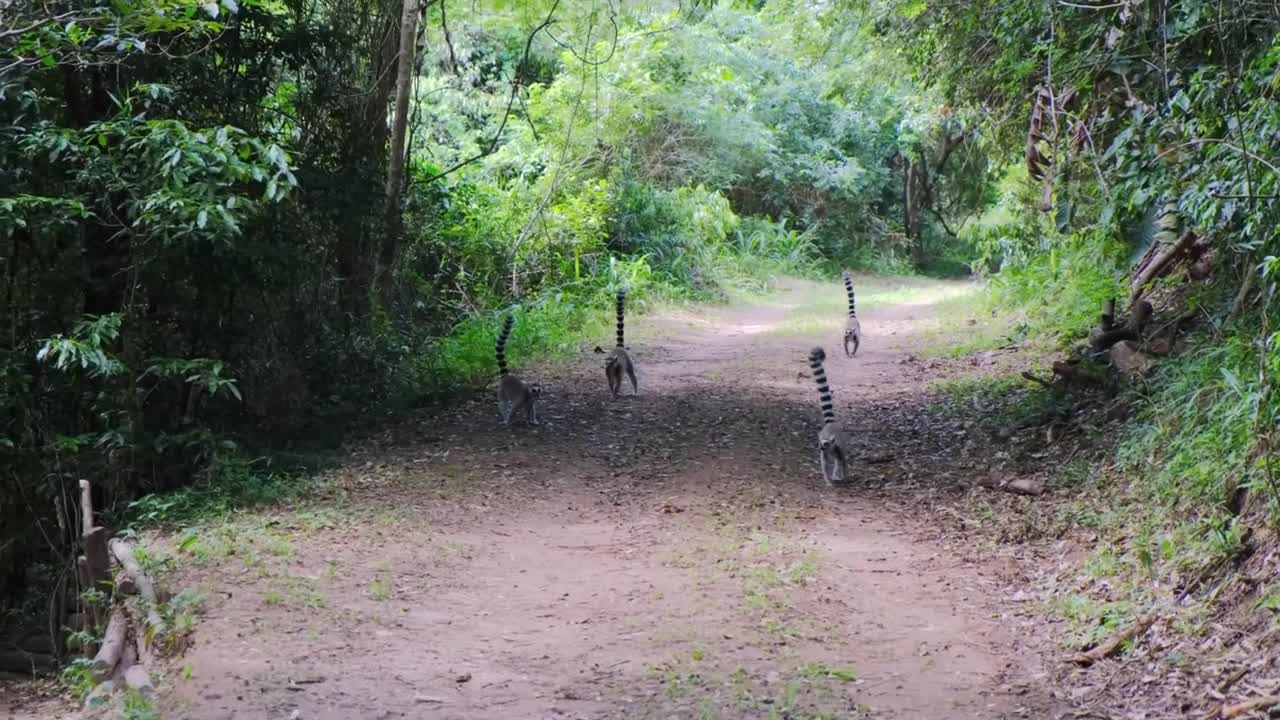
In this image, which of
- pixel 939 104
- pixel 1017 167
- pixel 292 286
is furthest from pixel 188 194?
pixel 1017 167

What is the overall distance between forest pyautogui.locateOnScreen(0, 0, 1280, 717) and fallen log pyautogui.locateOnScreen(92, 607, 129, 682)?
1917 mm

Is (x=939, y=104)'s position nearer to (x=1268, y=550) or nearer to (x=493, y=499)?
(x=493, y=499)

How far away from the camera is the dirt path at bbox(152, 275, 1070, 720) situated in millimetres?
5293

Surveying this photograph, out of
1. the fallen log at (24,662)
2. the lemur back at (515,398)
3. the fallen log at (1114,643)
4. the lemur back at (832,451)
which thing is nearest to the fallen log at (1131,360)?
the lemur back at (832,451)

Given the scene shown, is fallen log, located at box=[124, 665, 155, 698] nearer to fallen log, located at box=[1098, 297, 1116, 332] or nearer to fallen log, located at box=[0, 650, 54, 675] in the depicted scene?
fallen log, located at box=[0, 650, 54, 675]

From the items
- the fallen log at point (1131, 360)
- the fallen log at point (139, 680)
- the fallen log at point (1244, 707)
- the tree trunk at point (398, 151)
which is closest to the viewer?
the fallen log at point (1244, 707)

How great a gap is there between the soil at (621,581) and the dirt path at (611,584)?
0.02 metres

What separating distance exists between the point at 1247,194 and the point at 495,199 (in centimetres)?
1381

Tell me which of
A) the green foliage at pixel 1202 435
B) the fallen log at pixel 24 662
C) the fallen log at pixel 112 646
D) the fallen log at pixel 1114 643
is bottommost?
the fallen log at pixel 24 662

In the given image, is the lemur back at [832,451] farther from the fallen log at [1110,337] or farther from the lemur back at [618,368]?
the lemur back at [618,368]

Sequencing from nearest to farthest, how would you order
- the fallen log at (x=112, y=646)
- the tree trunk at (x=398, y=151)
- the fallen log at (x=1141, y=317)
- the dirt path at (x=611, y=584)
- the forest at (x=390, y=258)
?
the dirt path at (x=611, y=584) < the fallen log at (x=112, y=646) < the forest at (x=390, y=258) < the fallen log at (x=1141, y=317) < the tree trunk at (x=398, y=151)

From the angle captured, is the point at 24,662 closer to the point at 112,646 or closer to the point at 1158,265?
the point at 112,646

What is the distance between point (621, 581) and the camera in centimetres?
709

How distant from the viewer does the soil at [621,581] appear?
209 inches
